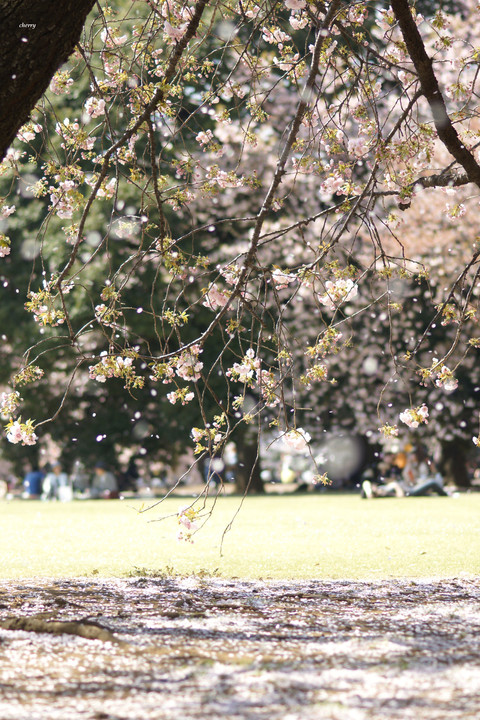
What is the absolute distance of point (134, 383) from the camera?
21.4ft

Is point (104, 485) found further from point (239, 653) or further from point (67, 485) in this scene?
point (239, 653)

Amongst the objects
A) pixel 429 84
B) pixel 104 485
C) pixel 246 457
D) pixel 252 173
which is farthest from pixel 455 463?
pixel 429 84

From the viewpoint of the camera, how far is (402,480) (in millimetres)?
25938

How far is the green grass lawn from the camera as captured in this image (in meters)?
8.34

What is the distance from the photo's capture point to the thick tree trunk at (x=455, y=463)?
26406 millimetres

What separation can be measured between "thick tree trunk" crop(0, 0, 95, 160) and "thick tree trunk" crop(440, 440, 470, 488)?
22.6 metres

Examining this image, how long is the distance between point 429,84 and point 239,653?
4.03 metres

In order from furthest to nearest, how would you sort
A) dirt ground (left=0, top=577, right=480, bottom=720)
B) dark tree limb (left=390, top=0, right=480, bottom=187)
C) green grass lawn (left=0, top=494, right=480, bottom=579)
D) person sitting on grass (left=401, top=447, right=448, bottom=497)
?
1. person sitting on grass (left=401, top=447, right=448, bottom=497)
2. green grass lawn (left=0, top=494, right=480, bottom=579)
3. dark tree limb (left=390, top=0, right=480, bottom=187)
4. dirt ground (left=0, top=577, right=480, bottom=720)

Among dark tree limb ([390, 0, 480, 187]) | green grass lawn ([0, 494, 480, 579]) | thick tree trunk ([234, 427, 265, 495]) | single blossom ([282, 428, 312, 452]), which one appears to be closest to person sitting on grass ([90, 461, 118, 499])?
thick tree trunk ([234, 427, 265, 495])

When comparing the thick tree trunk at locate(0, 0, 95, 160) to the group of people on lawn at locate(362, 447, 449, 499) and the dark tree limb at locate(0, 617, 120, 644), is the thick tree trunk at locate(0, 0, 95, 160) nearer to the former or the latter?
the dark tree limb at locate(0, 617, 120, 644)

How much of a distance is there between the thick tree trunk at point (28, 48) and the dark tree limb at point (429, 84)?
91.3 inches

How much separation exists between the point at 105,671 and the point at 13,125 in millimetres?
2708

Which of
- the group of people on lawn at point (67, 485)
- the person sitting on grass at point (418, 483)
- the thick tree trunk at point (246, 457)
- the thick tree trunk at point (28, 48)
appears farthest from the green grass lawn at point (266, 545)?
the group of people on lawn at point (67, 485)

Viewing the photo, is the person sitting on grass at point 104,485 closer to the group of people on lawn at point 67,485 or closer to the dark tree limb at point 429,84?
the group of people on lawn at point 67,485
